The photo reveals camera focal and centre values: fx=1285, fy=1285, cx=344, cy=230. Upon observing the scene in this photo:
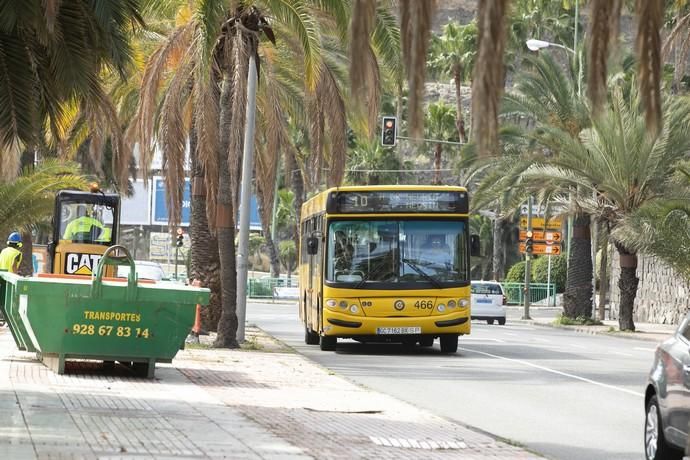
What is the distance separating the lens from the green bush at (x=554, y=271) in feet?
264

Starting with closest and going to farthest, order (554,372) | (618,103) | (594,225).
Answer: (554,372), (618,103), (594,225)

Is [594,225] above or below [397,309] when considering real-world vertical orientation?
above

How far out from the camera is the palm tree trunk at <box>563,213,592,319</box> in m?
46.1

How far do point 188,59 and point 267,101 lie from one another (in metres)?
3.26

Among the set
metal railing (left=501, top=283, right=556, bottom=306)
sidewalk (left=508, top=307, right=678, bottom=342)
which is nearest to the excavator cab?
sidewalk (left=508, top=307, right=678, bottom=342)

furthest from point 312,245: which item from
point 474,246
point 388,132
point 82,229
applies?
point 388,132

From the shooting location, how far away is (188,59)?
2495 centimetres

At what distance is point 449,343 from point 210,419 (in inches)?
574

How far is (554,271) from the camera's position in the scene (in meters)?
80.5

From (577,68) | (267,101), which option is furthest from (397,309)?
(577,68)

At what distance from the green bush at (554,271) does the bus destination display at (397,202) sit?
5520cm

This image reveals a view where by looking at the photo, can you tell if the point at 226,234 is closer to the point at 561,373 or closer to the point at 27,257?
the point at 561,373

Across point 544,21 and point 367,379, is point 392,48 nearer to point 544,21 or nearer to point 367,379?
point 367,379

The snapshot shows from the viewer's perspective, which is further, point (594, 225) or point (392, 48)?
point (594, 225)
